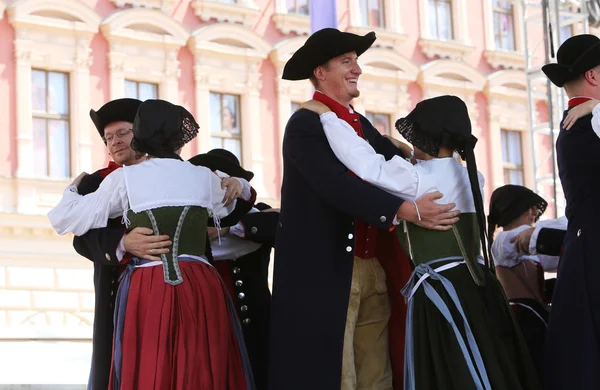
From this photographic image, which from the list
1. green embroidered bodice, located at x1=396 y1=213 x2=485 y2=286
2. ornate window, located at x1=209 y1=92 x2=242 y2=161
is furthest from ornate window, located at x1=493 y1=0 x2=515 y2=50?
green embroidered bodice, located at x1=396 y1=213 x2=485 y2=286

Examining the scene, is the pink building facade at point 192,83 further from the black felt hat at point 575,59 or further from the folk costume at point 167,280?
the black felt hat at point 575,59

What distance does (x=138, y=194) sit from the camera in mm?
4023

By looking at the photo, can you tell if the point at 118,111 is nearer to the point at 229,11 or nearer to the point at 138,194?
the point at 138,194

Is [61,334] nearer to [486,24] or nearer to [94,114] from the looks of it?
[94,114]

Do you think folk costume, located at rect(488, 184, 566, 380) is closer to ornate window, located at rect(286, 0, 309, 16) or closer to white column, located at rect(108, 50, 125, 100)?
white column, located at rect(108, 50, 125, 100)

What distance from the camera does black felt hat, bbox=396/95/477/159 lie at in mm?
3836

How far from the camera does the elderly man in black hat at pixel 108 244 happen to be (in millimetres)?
4023

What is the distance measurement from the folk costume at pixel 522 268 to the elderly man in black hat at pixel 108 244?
160cm

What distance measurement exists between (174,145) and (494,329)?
140cm

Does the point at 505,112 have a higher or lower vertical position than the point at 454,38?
lower

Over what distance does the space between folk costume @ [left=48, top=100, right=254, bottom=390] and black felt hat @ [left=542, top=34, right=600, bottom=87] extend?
140cm

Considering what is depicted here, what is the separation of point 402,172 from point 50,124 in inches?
452

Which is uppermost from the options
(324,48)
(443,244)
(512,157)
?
(512,157)

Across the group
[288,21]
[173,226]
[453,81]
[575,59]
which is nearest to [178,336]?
[173,226]
